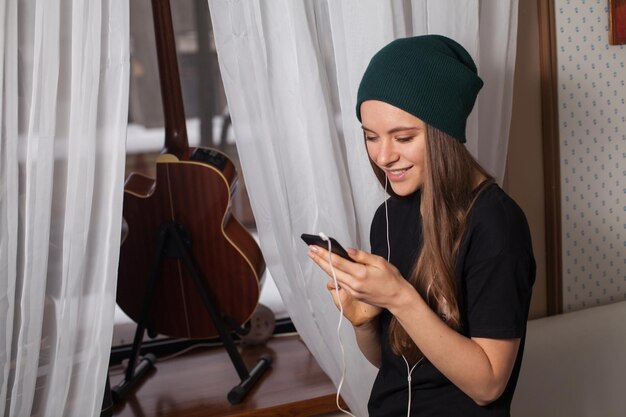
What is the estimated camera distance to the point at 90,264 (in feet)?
5.06

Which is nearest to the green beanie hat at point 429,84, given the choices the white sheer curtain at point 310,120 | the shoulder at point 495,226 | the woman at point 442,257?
the woman at point 442,257

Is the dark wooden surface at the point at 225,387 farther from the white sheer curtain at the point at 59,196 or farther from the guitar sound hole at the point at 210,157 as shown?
the guitar sound hole at the point at 210,157

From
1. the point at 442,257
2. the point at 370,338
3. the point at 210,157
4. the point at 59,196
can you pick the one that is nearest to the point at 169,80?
the point at 210,157

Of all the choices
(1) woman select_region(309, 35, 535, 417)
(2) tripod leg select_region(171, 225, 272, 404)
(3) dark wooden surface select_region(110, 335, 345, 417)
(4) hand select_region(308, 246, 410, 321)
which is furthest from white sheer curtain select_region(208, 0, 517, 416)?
(4) hand select_region(308, 246, 410, 321)

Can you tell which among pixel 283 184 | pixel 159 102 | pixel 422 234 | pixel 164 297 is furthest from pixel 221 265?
pixel 422 234

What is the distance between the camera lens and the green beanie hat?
3.83 ft

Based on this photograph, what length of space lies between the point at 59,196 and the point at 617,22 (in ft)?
5.00

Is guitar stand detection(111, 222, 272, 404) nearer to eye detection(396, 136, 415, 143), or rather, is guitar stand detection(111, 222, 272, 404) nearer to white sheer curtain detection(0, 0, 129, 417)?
white sheer curtain detection(0, 0, 129, 417)

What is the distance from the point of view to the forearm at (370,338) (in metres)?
1.39

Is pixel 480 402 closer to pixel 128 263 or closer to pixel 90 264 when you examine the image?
pixel 90 264

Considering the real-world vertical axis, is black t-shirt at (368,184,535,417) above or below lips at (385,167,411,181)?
below

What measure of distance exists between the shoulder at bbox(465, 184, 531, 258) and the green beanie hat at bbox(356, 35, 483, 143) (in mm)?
113

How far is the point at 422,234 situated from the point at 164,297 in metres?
1.01

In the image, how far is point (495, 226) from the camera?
45.0 inches
